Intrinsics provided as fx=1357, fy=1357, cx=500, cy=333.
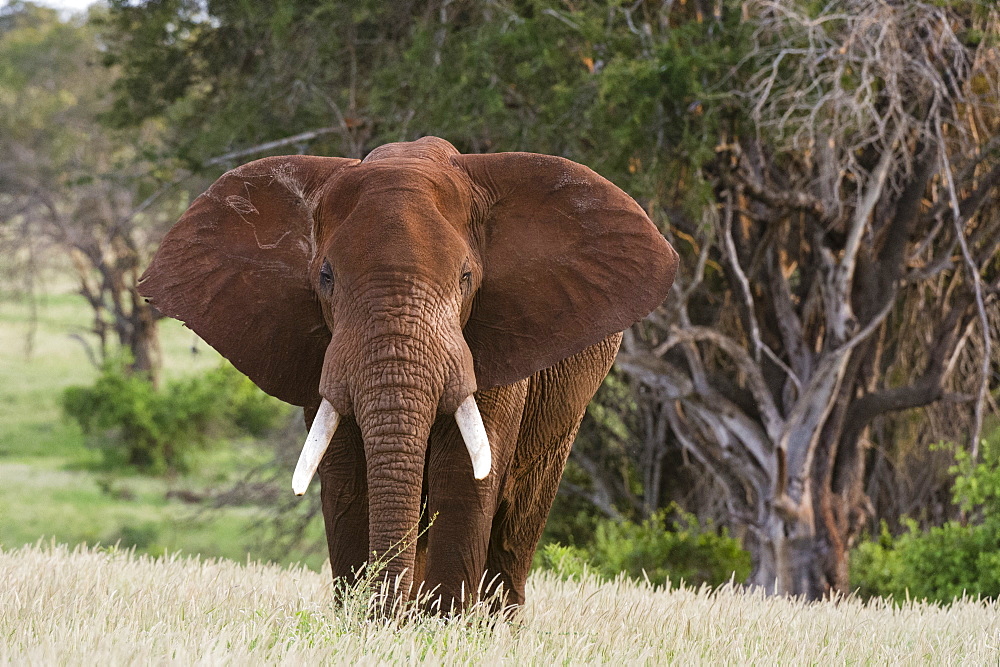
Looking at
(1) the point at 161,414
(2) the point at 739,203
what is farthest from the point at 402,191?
(1) the point at 161,414

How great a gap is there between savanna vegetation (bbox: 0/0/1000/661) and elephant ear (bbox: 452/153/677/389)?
2.52m

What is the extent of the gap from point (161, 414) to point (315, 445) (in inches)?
1063

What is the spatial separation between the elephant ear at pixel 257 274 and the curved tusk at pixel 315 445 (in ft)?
2.02

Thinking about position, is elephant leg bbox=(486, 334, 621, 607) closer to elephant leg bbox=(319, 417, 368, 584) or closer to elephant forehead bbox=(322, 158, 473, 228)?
elephant leg bbox=(319, 417, 368, 584)

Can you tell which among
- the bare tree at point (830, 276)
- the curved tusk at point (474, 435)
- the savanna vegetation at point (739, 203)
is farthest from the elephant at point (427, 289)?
the bare tree at point (830, 276)

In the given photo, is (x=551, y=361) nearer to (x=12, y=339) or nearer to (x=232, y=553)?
(x=232, y=553)

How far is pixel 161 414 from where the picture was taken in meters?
30.8

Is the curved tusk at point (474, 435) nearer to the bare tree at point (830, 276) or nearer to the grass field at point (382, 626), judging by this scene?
the grass field at point (382, 626)

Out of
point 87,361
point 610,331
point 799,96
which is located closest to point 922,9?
point 799,96

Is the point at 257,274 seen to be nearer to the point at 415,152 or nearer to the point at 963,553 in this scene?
the point at 415,152

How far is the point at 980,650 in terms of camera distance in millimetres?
5500

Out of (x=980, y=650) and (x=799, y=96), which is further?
(x=799, y=96)

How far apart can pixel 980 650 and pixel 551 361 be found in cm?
209

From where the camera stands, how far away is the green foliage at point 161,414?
29.8 metres
